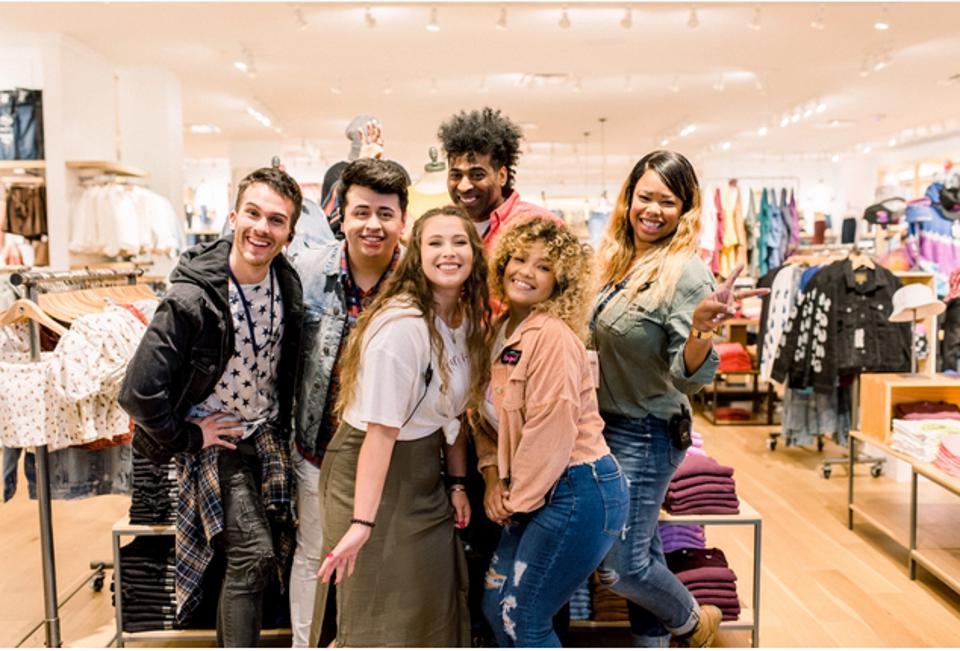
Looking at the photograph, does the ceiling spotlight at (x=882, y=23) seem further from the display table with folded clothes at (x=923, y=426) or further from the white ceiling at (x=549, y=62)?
the display table with folded clothes at (x=923, y=426)

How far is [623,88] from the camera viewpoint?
348 inches

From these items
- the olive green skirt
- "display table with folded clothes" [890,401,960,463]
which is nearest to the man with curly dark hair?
the olive green skirt

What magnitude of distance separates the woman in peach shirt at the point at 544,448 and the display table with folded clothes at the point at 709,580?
103cm

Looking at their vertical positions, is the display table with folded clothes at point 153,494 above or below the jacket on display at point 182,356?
below

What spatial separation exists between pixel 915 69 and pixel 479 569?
7.66 m

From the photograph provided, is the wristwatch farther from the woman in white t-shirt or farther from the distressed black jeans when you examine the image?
the distressed black jeans

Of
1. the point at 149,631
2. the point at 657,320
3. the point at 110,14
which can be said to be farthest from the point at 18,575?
the point at 110,14

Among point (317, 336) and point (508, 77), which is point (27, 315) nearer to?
point (317, 336)

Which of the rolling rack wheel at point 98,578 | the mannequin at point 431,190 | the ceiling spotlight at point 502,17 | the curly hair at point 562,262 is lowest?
the rolling rack wheel at point 98,578

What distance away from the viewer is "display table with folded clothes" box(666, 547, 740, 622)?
280cm

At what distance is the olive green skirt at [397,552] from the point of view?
6.03 ft

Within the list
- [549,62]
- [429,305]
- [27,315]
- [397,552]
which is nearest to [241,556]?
[397,552]

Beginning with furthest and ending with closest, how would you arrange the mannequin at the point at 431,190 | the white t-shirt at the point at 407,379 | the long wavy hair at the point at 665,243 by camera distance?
the mannequin at the point at 431,190 < the long wavy hair at the point at 665,243 < the white t-shirt at the point at 407,379

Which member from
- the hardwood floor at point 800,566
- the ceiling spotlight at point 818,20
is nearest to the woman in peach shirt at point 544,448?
the hardwood floor at point 800,566
